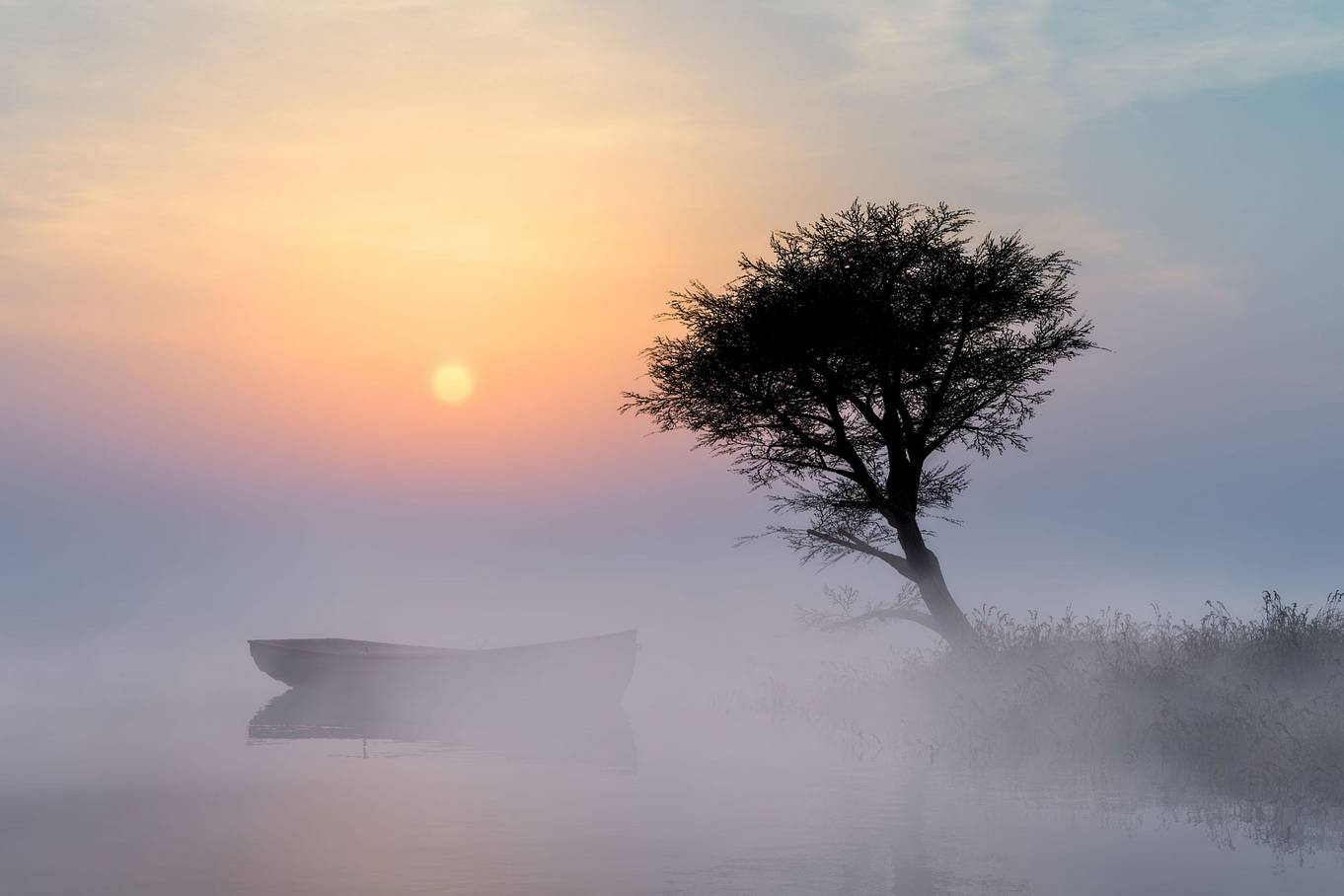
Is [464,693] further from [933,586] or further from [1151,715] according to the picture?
[1151,715]

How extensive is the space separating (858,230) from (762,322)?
9.74ft

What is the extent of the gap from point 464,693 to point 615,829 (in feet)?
75.1

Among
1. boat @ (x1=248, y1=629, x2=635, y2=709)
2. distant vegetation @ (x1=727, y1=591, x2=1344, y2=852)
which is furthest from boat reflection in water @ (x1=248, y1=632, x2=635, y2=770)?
distant vegetation @ (x1=727, y1=591, x2=1344, y2=852)

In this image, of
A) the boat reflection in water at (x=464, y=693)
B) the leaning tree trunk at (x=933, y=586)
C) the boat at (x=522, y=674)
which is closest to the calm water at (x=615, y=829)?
the leaning tree trunk at (x=933, y=586)

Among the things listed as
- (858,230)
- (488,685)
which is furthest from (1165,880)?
(488,685)

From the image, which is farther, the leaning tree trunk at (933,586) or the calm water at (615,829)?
the leaning tree trunk at (933,586)

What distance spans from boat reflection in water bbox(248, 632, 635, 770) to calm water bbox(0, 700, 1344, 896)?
7395mm

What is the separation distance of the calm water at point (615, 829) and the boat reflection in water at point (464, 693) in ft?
24.3

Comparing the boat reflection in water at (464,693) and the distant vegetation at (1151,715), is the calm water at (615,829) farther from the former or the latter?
the boat reflection in water at (464,693)

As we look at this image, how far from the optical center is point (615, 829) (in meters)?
18.4

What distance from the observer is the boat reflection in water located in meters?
36.6

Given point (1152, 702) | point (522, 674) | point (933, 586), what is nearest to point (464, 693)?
point (522, 674)

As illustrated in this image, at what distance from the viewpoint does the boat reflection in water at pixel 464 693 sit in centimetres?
3659

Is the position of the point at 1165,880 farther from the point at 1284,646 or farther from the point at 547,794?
the point at 1284,646
